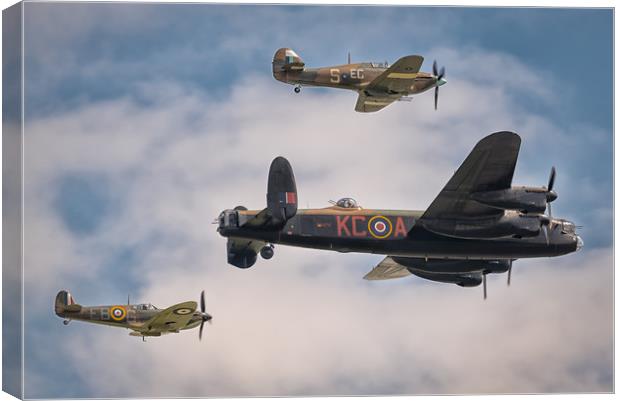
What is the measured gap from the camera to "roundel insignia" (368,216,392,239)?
31.1 m

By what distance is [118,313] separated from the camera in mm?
33969

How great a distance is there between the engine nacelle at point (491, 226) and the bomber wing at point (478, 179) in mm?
111

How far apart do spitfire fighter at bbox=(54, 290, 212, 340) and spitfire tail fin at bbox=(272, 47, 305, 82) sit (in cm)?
573

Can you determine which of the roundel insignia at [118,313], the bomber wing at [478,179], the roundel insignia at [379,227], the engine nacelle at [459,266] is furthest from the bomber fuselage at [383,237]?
the roundel insignia at [118,313]

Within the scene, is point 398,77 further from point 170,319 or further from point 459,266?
point 170,319

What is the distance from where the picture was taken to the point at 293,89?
3288 centimetres

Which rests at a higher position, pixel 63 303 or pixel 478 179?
pixel 478 179

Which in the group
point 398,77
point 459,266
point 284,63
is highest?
point 284,63

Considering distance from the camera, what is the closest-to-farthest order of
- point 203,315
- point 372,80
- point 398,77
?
1. point 398,77
2. point 203,315
3. point 372,80

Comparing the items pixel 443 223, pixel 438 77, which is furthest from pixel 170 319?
pixel 438 77

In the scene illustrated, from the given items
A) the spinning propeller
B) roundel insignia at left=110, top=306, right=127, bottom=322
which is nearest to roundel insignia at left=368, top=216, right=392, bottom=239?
the spinning propeller

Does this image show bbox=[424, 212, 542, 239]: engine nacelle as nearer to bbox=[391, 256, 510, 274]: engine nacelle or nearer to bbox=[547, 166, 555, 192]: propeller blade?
bbox=[547, 166, 555, 192]: propeller blade

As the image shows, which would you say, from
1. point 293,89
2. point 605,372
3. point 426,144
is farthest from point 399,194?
point 605,372

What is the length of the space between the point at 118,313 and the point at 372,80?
8709 mm
